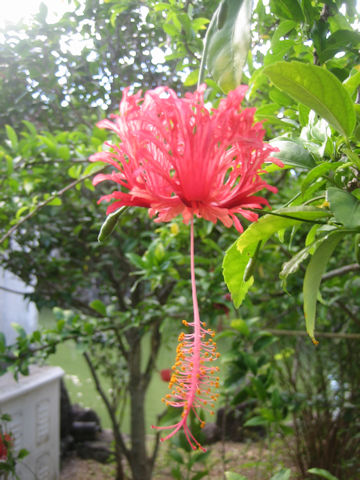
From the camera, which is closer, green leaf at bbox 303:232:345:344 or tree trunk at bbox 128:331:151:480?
green leaf at bbox 303:232:345:344

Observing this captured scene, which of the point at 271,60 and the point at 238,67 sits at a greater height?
the point at 271,60

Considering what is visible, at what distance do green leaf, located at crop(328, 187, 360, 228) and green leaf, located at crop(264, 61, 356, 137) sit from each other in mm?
48

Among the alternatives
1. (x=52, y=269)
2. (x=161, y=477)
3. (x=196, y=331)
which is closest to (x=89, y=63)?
(x=52, y=269)

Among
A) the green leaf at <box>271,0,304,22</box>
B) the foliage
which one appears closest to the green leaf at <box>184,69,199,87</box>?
the foliage

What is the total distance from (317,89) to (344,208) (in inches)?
3.4

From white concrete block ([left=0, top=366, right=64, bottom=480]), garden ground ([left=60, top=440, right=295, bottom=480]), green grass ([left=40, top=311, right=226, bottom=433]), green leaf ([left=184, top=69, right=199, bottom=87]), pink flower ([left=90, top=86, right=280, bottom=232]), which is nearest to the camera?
pink flower ([left=90, top=86, right=280, bottom=232])

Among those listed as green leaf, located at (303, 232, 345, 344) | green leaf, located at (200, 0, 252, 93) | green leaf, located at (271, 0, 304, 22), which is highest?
green leaf, located at (271, 0, 304, 22)

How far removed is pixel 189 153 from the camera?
0.28m

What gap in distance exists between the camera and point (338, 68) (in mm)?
522

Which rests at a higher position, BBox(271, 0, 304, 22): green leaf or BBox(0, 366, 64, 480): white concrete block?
BBox(271, 0, 304, 22): green leaf

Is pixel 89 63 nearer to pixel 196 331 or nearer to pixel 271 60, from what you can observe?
pixel 271 60

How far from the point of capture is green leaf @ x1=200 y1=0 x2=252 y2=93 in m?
0.33

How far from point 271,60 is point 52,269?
142 centimetres

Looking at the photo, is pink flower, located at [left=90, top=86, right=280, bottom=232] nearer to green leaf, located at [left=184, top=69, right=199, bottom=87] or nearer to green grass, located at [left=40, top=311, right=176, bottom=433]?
green leaf, located at [left=184, top=69, right=199, bottom=87]
